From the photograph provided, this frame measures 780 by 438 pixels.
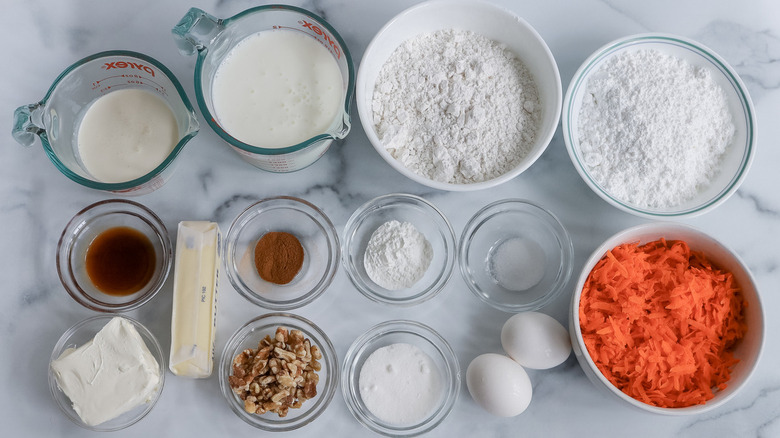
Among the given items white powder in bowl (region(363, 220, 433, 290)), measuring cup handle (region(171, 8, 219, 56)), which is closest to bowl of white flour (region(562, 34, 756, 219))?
white powder in bowl (region(363, 220, 433, 290))

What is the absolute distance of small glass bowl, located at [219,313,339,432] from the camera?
1.54 meters

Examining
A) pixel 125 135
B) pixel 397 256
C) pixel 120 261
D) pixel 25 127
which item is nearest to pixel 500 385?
pixel 397 256

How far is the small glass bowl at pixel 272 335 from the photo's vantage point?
60.5 inches

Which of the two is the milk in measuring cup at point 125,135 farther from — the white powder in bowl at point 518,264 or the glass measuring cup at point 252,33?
the white powder in bowl at point 518,264

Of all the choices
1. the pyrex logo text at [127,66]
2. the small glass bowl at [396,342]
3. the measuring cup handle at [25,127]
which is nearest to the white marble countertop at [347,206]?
the small glass bowl at [396,342]

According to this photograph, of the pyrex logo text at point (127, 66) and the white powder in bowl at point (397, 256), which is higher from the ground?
the pyrex logo text at point (127, 66)

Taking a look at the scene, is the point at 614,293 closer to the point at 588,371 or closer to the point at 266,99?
the point at 588,371

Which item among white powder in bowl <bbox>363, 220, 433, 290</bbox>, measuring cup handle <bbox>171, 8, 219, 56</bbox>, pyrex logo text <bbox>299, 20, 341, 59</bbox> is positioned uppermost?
measuring cup handle <bbox>171, 8, 219, 56</bbox>

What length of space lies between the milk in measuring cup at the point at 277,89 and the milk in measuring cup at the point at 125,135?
6.6 inches

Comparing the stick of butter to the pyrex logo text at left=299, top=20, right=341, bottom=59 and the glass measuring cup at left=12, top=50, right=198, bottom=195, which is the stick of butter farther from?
the pyrex logo text at left=299, top=20, right=341, bottom=59

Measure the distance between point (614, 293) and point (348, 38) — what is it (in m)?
0.99

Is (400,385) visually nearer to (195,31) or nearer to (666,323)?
(666,323)

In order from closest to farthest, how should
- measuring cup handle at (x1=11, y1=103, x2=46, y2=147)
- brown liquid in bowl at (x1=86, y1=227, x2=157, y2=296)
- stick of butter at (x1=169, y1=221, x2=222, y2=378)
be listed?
measuring cup handle at (x1=11, y1=103, x2=46, y2=147)
stick of butter at (x1=169, y1=221, x2=222, y2=378)
brown liquid in bowl at (x1=86, y1=227, x2=157, y2=296)

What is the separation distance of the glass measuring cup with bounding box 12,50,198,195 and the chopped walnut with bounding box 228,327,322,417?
51 centimetres
